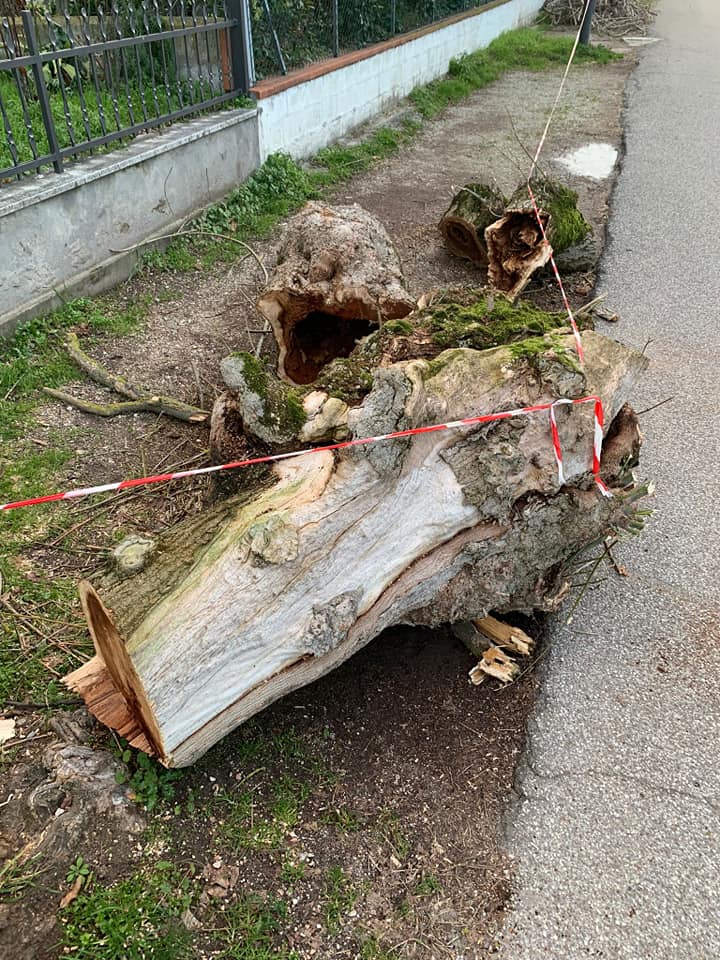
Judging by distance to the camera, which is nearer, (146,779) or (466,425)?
(146,779)

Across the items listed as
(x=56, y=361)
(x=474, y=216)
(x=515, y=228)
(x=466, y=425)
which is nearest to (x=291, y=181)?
(x=474, y=216)

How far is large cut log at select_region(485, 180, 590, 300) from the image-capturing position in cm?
528

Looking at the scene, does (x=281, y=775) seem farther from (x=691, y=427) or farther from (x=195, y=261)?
(x=195, y=261)

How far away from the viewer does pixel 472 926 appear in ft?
7.08

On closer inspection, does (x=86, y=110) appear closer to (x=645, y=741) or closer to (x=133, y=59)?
(x=133, y=59)

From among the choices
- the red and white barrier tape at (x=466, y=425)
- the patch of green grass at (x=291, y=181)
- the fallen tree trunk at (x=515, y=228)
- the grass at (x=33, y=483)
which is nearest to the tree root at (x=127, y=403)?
the grass at (x=33, y=483)

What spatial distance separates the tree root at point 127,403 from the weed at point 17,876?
233 cm

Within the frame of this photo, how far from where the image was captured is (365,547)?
2.46 m

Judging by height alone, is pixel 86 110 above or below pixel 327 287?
above

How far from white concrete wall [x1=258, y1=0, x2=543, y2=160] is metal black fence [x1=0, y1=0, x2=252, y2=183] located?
1.75 ft

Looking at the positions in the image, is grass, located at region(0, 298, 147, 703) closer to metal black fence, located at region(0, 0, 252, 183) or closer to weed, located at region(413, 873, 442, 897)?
metal black fence, located at region(0, 0, 252, 183)

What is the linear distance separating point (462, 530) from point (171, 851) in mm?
1375

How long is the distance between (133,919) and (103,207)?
461cm

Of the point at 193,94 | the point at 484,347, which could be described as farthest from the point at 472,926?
the point at 193,94
